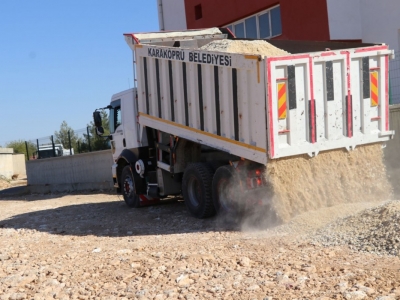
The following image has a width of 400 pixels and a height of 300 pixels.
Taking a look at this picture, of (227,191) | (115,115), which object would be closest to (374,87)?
(227,191)

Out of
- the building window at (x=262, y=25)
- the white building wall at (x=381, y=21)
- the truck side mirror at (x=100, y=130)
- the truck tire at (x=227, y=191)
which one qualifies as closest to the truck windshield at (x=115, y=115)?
the truck side mirror at (x=100, y=130)

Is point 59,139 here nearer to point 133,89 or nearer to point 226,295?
point 133,89

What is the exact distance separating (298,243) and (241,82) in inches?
103

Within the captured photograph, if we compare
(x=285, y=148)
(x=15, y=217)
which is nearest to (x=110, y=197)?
(x=15, y=217)

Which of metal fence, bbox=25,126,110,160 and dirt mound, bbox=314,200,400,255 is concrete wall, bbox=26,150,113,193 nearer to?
Answer: metal fence, bbox=25,126,110,160

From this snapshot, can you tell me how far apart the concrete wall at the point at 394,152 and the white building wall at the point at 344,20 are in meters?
5.81

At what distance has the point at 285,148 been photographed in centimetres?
798

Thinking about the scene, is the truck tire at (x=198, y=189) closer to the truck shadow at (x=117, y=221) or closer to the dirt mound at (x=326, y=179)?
the truck shadow at (x=117, y=221)

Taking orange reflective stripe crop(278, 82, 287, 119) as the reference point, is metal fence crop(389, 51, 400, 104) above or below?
above

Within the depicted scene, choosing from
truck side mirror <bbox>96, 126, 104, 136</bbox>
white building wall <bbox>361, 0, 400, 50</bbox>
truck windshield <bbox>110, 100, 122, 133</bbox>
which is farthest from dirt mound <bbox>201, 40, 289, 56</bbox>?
white building wall <bbox>361, 0, 400, 50</bbox>

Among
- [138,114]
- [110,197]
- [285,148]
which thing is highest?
[138,114]

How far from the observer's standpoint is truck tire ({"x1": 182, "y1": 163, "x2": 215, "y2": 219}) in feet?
31.2

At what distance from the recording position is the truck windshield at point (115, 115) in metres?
12.8

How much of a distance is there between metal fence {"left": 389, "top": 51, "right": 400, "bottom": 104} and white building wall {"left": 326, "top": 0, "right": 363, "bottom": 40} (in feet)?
12.4
